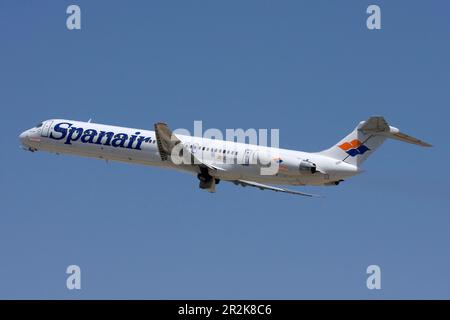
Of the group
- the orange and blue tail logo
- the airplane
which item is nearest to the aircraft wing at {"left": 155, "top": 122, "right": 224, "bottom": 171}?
the airplane

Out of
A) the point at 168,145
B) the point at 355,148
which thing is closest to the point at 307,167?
the point at 355,148

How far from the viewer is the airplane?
54000 millimetres

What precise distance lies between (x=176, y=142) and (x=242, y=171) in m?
4.37

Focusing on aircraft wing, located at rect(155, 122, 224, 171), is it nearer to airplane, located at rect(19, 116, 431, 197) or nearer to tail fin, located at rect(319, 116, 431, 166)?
airplane, located at rect(19, 116, 431, 197)

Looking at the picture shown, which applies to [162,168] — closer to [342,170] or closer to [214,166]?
[214,166]

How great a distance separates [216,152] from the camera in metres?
58.1

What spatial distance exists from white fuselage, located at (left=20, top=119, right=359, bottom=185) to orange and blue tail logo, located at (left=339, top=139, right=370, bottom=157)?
0.76m

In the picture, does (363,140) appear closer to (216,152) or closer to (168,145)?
(216,152)

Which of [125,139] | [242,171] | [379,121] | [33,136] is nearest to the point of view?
[379,121]

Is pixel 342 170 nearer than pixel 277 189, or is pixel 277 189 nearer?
pixel 342 170

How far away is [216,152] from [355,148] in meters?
8.91

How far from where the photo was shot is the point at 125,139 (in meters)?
60.2
